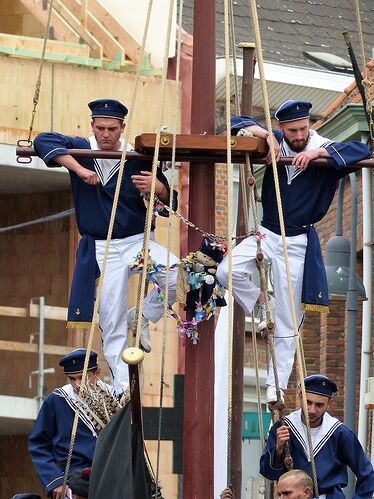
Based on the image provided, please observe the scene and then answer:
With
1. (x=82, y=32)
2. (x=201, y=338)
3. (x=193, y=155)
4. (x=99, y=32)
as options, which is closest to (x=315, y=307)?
(x=201, y=338)

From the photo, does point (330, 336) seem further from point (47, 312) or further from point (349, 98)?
point (47, 312)

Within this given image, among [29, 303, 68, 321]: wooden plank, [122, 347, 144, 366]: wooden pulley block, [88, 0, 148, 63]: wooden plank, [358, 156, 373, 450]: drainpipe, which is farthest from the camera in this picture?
[88, 0, 148, 63]: wooden plank

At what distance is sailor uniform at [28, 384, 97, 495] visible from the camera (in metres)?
12.4

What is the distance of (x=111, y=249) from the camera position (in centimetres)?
1268

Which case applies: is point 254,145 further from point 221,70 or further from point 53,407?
point 221,70

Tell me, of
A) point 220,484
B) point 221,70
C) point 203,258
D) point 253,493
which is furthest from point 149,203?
point 221,70

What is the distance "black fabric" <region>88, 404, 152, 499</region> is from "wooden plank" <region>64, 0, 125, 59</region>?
12.1m

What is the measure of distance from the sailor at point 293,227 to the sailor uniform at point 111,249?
1.85ft

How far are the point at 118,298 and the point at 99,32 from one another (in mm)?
10479

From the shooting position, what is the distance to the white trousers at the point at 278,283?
483 inches

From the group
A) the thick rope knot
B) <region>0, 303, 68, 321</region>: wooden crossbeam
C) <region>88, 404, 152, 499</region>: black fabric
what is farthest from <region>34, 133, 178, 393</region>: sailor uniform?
<region>0, 303, 68, 321</region>: wooden crossbeam

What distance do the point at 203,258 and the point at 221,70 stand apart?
11.9 metres

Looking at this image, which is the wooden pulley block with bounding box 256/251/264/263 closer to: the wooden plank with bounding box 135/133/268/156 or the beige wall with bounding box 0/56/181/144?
the wooden plank with bounding box 135/133/268/156

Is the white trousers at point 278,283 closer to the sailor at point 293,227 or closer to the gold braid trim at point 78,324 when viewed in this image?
the sailor at point 293,227
